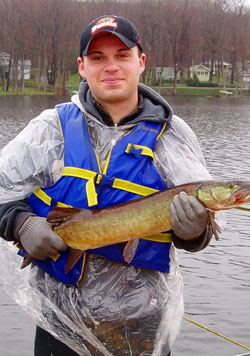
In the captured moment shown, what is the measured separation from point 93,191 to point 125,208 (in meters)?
0.22

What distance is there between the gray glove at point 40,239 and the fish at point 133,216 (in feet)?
0.16

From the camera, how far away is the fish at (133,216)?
3.00 metres

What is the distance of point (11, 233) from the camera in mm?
3291

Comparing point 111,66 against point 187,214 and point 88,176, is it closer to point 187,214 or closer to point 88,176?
point 88,176

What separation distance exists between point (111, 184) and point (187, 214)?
502mm

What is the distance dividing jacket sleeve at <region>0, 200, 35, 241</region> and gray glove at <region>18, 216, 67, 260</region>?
5 centimetres

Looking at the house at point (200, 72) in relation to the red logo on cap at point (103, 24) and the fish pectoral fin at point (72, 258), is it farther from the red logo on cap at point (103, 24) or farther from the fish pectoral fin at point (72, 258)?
the fish pectoral fin at point (72, 258)

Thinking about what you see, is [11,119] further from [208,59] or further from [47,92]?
[208,59]

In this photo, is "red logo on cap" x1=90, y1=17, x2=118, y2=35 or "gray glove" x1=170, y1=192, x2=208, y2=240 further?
"red logo on cap" x1=90, y1=17, x2=118, y2=35

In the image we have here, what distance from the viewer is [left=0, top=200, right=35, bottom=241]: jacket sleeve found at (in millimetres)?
3227

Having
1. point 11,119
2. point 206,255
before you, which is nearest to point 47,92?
point 11,119

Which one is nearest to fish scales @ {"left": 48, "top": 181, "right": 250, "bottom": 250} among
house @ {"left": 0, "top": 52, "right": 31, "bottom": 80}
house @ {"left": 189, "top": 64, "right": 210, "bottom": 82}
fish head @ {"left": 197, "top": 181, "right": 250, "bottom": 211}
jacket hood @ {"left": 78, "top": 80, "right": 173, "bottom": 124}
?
fish head @ {"left": 197, "top": 181, "right": 250, "bottom": 211}

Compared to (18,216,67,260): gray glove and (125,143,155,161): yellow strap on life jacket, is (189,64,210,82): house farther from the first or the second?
(18,216,67,260): gray glove

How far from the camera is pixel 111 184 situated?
317 cm
